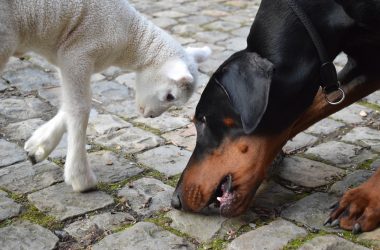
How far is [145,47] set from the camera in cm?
346

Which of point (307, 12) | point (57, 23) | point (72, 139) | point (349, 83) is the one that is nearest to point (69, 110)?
point (72, 139)

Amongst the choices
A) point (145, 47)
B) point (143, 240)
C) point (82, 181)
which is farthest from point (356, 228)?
point (145, 47)

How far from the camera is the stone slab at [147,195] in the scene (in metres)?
3.14

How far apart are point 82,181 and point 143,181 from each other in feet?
1.14

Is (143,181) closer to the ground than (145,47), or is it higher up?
closer to the ground

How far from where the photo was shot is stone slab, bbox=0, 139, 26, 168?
357cm

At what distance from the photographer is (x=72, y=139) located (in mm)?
3219

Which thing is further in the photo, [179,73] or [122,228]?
[179,73]

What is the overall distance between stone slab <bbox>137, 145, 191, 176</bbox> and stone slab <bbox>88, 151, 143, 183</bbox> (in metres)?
0.10

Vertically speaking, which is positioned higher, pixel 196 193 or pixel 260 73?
pixel 260 73

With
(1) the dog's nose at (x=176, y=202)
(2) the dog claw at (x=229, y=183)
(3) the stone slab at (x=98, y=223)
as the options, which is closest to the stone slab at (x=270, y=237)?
(2) the dog claw at (x=229, y=183)

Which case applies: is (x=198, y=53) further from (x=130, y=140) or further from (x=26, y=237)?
(x=26, y=237)

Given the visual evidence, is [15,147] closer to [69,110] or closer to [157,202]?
[69,110]

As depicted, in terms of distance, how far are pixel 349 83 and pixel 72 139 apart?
146 centimetres
